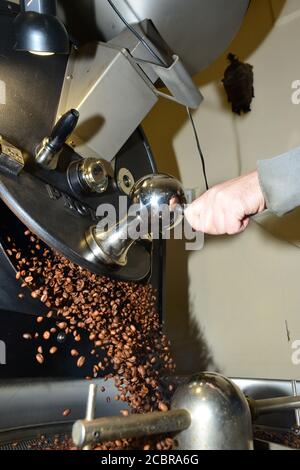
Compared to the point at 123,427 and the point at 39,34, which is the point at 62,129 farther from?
the point at 123,427

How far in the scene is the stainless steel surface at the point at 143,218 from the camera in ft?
1.82

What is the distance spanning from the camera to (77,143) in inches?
25.9

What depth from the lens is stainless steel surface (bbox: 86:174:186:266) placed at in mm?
554

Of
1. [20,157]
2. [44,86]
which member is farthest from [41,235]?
[44,86]

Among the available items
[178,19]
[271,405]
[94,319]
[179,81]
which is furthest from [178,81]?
[271,405]

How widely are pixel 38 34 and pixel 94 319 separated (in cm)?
38

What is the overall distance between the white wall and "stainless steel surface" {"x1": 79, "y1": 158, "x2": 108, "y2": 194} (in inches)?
20.9

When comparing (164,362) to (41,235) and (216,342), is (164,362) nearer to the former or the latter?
(41,235)

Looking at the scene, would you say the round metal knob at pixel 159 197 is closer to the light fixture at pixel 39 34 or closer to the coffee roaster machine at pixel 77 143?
the coffee roaster machine at pixel 77 143

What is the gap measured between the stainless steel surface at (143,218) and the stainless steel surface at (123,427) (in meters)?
0.24

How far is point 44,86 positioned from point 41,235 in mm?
251

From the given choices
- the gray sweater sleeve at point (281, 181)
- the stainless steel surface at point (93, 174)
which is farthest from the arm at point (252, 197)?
the stainless steel surface at point (93, 174)

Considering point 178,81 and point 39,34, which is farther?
point 178,81

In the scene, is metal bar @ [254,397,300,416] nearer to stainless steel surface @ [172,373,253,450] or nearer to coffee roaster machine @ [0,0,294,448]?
stainless steel surface @ [172,373,253,450]
